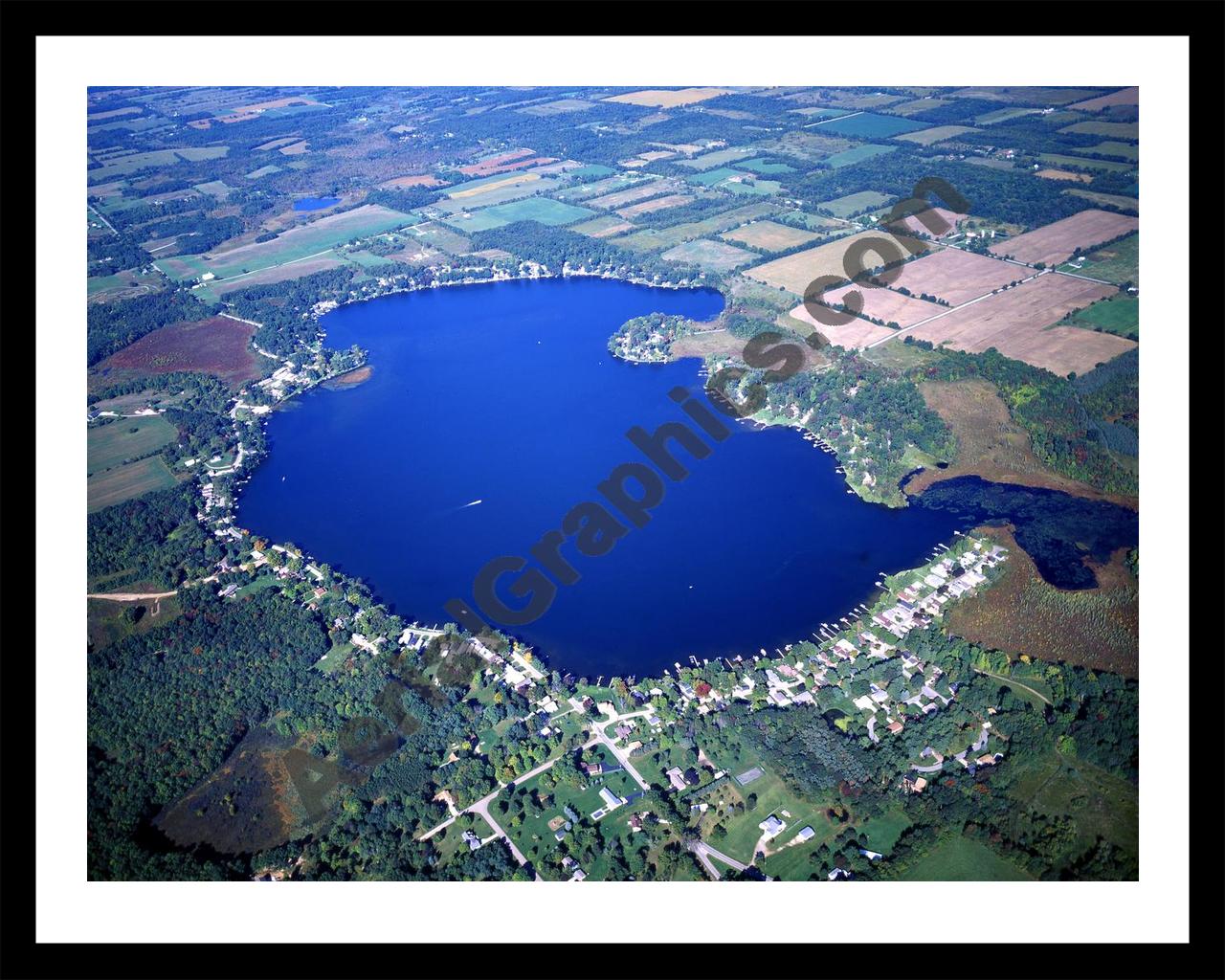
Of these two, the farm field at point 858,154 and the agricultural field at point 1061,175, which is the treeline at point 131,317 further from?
the agricultural field at point 1061,175

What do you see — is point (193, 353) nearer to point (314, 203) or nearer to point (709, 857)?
point (314, 203)

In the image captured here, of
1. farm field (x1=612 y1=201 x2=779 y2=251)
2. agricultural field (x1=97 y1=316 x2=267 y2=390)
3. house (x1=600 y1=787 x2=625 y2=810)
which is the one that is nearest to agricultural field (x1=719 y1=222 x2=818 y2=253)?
farm field (x1=612 y1=201 x2=779 y2=251)

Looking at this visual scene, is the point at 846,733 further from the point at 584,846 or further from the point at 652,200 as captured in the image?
the point at 652,200

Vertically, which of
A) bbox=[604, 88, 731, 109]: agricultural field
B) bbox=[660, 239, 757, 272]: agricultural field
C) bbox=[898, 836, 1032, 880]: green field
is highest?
bbox=[604, 88, 731, 109]: agricultural field

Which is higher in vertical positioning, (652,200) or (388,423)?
(652,200)

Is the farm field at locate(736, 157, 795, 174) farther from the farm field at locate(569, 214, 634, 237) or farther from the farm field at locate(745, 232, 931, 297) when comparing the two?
the farm field at locate(745, 232, 931, 297)

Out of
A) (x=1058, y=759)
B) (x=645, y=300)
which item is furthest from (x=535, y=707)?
(x=645, y=300)
